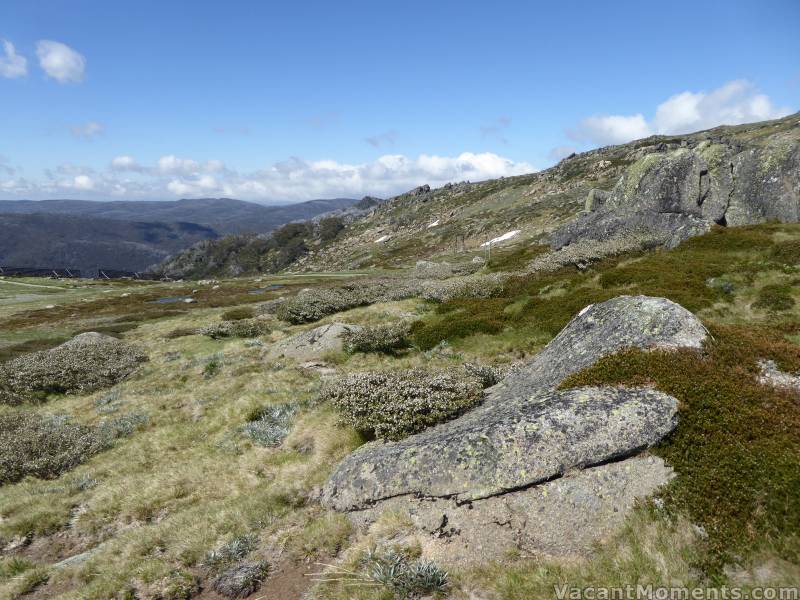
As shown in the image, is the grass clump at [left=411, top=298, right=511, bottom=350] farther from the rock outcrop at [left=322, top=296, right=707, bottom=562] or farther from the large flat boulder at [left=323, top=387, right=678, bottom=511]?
the large flat boulder at [left=323, top=387, right=678, bottom=511]

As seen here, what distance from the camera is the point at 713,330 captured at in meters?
10.0

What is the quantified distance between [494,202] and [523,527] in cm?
16231

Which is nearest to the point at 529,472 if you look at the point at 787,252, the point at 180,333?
the point at 787,252

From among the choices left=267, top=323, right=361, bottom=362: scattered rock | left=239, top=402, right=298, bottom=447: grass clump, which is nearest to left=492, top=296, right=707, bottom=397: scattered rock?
left=239, top=402, right=298, bottom=447: grass clump

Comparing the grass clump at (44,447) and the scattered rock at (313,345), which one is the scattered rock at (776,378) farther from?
the grass clump at (44,447)

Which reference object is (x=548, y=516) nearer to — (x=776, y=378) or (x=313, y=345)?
(x=776, y=378)

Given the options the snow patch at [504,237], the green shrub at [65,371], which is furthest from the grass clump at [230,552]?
the snow patch at [504,237]

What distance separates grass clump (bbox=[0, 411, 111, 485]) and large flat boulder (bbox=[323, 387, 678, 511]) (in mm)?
11726

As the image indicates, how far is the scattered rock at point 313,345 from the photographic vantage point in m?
21.6

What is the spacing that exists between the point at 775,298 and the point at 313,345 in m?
19.9

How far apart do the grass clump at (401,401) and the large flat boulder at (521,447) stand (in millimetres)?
2009

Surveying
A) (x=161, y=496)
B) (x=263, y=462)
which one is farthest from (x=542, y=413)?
(x=161, y=496)

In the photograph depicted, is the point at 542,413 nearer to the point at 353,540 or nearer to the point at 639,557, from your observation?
the point at 639,557

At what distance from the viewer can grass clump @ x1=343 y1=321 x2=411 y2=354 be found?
21.1 m
